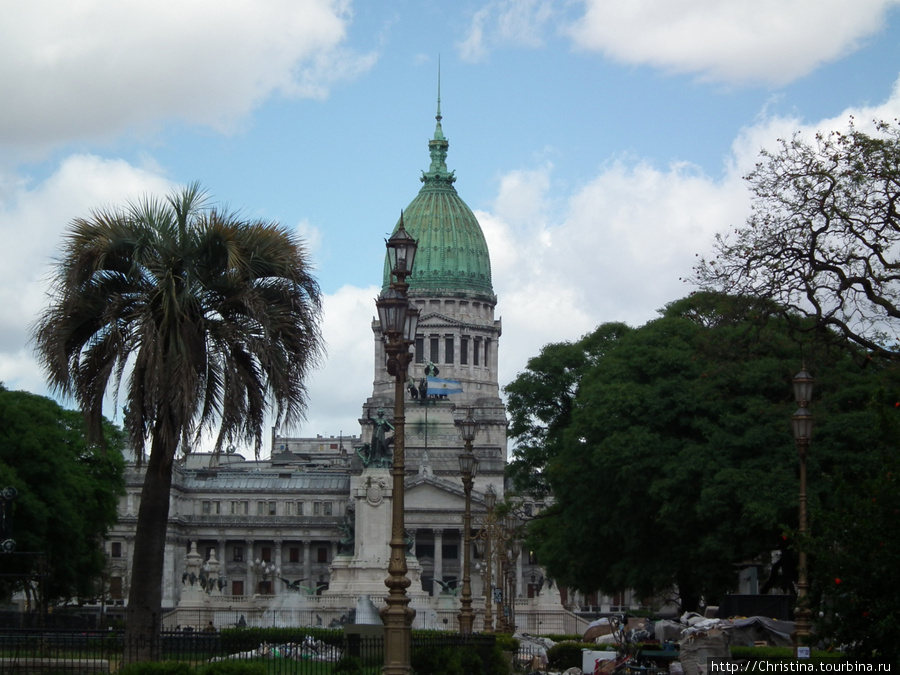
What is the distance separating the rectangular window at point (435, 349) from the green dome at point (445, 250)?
5.69 m

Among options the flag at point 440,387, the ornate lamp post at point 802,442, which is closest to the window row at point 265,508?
the flag at point 440,387

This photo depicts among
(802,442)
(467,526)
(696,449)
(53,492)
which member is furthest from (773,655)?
(53,492)

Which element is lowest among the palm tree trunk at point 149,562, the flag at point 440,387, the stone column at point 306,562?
the palm tree trunk at point 149,562

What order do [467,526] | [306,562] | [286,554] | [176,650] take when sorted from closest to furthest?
[176,650]
[467,526]
[306,562]
[286,554]

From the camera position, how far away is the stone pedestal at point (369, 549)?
243 feet

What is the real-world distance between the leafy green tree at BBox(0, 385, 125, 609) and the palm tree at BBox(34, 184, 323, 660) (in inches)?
1297

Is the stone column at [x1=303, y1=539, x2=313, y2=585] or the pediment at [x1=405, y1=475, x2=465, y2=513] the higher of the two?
the pediment at [x1=405, y1=475, x2=465, y2=513]

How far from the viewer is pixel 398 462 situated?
27.6 meters

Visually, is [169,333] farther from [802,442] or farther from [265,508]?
[265,508]

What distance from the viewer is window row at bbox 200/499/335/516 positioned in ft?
548

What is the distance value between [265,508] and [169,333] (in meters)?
141

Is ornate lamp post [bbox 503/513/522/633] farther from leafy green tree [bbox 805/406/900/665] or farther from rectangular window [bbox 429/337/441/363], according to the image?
rectangular window [bbox 429/337/441/363]

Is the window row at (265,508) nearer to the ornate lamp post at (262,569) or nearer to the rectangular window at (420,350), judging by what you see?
the ornate lamp post at (262,569)

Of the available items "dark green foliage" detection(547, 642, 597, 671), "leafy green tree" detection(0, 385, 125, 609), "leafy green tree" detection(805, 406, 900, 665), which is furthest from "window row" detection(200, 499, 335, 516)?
"leafy green tree" detection(805, 406, 900, 665)
